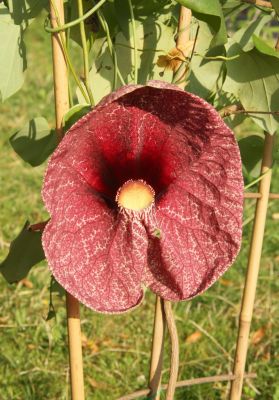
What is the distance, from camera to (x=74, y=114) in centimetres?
87

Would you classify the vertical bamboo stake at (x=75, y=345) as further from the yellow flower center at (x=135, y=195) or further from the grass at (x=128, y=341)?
the grass at (x=128, y=341)

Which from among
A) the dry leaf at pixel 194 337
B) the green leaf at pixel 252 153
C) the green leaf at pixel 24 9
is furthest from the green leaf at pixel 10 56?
the dry leaf at pixel 194 337

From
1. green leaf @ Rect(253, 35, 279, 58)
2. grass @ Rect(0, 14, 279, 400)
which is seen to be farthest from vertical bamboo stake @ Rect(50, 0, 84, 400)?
grass @ Rect(0, 14, 279, 400)

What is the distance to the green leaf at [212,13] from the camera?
750 mm

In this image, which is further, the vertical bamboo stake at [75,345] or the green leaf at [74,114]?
the vertical bamboo stake at [75,345]

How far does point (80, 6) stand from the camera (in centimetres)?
86


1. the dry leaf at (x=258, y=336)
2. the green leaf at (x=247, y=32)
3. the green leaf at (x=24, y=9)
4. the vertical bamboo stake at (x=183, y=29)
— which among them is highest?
the green leaf at (x=24, y=9)

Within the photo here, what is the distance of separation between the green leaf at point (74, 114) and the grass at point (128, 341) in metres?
0.73

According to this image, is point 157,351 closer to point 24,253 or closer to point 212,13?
point 24,253

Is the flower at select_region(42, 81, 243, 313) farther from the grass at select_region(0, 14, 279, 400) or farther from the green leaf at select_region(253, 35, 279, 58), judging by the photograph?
the grass at select_region(0, 14, 279, 400)

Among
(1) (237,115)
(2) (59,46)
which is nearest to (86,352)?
(1) (237,115)

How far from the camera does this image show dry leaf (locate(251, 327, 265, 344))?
6.03ft

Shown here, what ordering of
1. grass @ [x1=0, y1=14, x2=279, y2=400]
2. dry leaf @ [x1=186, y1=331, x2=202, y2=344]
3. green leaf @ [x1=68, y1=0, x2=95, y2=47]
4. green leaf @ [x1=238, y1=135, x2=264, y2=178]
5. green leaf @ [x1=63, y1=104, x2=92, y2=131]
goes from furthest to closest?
dry leaf @ [x1=186, y1=331, x2=202, y2=344] < grass @ [x1=0, y1=14, x2=279, y2=400] < green leaf @ [x1=238, y1=135, x2=264, y2=178] < green leaf @ [x1=68, y1=0, x2=95, y2=47] < green leaf @ [x1=63, y1=104, x2=92, y2=131]

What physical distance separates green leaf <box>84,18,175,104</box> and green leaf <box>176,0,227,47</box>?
0.18 metres
